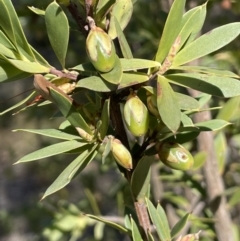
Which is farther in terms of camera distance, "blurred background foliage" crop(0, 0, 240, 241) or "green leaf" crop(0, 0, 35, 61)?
"blurred background foliage" crop(0, 0, 240, 241)

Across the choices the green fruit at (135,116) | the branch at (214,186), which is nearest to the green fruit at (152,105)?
the green fruit at (135,116)

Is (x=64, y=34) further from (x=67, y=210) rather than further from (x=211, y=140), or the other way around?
(x=67, y=210)

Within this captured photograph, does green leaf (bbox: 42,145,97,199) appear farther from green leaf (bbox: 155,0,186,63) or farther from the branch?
the branch

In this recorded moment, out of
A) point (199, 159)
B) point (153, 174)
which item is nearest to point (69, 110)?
point (199, 159)

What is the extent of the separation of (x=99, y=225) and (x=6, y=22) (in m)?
0.70

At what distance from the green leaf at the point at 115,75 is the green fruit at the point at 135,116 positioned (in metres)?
0.03

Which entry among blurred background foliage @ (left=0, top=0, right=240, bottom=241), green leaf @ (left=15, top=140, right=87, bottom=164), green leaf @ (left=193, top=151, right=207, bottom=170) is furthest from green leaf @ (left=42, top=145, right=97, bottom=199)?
green leaf @ (left=193, top=151, right=207, bottom=170)

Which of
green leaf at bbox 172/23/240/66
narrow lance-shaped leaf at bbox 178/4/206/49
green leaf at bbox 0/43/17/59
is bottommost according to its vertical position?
green leaf at bbox 172/23/240/66

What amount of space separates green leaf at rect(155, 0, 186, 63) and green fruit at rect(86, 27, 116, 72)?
6 cm

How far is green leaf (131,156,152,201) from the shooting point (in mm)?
428

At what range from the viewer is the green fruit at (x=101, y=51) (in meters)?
0.36

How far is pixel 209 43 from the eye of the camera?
401 mm

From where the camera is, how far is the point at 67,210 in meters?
0.93

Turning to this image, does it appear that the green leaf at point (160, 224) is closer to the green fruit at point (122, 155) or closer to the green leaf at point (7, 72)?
the green fruit at point (122, 155)
